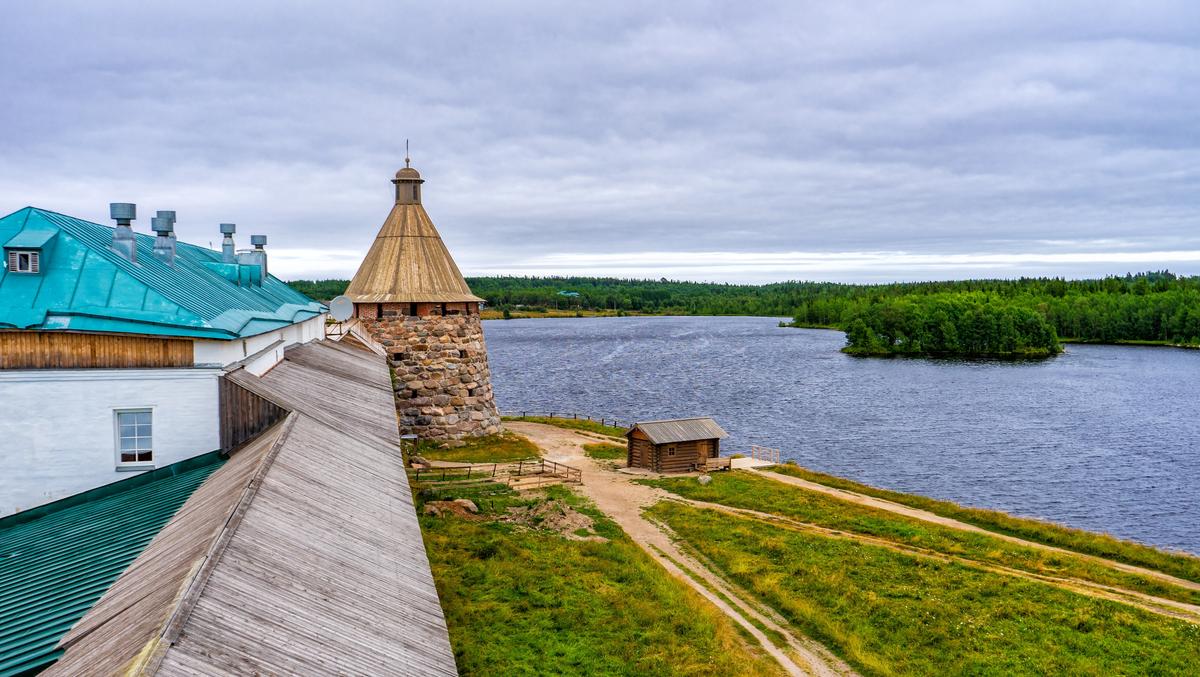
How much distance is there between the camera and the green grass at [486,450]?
3678cm

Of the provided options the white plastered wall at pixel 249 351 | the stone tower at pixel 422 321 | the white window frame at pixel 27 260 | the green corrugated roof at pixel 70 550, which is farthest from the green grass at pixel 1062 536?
the white window frame at pixel 27 260

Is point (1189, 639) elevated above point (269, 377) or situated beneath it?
situated beneath

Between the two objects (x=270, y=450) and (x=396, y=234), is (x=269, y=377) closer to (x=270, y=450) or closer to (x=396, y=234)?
(x=270, y=450)

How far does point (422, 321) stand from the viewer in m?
38.5

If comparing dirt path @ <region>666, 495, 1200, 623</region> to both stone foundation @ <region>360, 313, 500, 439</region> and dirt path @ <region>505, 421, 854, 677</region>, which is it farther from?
stone foundation @ <region>360, 313, 500, 439</region>

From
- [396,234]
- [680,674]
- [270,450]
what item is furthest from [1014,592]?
[396,234]

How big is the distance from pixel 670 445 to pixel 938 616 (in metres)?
19.0

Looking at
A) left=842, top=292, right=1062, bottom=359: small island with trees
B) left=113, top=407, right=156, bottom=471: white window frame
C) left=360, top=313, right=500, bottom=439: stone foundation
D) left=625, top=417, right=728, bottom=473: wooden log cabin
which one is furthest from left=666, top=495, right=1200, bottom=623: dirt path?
left=842, top=292, right=1062, bottom=359: small island with trees

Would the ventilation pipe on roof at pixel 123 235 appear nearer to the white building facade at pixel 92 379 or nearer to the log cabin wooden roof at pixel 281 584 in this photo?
the white building facade at pixel 92 379

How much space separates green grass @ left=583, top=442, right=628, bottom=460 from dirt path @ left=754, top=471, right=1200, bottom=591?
7.46m

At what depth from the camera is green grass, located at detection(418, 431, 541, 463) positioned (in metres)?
36.8

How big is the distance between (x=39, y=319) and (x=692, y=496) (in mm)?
24576

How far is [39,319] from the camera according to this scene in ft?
51.8

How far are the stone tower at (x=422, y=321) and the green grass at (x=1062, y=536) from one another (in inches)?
737
